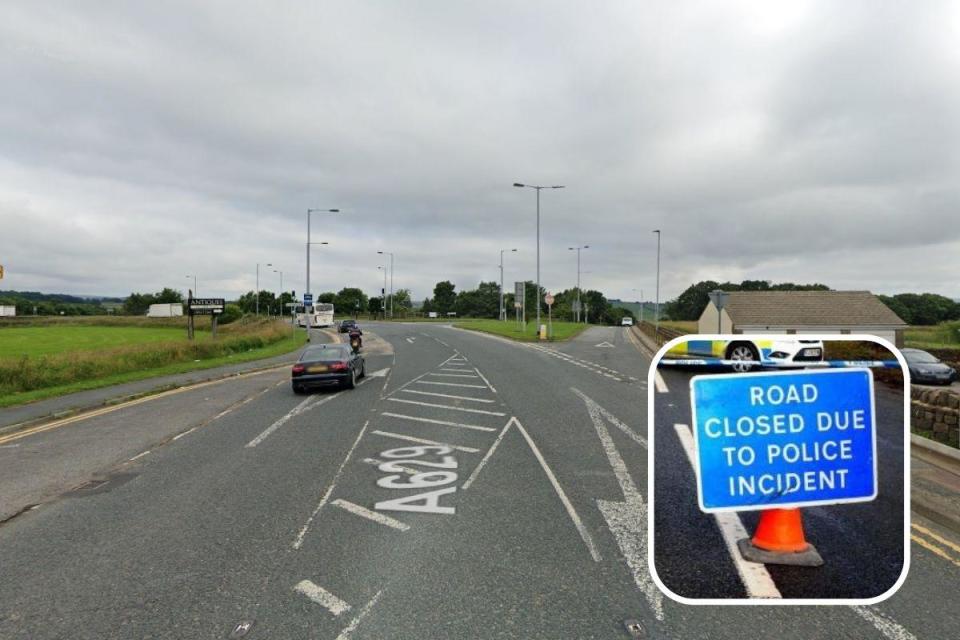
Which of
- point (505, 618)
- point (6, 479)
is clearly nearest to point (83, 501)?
point (6, 479)

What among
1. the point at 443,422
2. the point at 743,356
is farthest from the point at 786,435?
the point at 443,422

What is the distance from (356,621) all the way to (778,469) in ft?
12.8

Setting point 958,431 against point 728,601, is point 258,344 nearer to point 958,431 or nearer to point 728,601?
point 958,431

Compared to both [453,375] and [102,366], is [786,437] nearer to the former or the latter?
[453,375]

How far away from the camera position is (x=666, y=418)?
1.53m

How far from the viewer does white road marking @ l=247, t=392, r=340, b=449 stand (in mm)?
10742

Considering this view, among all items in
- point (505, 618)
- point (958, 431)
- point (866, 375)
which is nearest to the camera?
point (866, 375)

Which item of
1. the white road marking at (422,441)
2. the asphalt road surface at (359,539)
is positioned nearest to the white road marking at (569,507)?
the asphalt road surface at (359,539)

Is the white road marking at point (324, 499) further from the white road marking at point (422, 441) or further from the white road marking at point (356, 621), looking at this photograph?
the white road marking at point (356, 621)

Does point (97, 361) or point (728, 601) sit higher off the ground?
point (728, 601)

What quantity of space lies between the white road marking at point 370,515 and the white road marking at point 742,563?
5105 millimetres

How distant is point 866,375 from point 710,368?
36 centimetres

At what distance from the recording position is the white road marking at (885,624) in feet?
12.6

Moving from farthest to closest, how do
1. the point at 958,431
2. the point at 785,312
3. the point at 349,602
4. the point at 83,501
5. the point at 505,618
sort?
the point at 958,431, the point at 83,501, the point at 349,602, the point at 505,618, the point at 785,312
